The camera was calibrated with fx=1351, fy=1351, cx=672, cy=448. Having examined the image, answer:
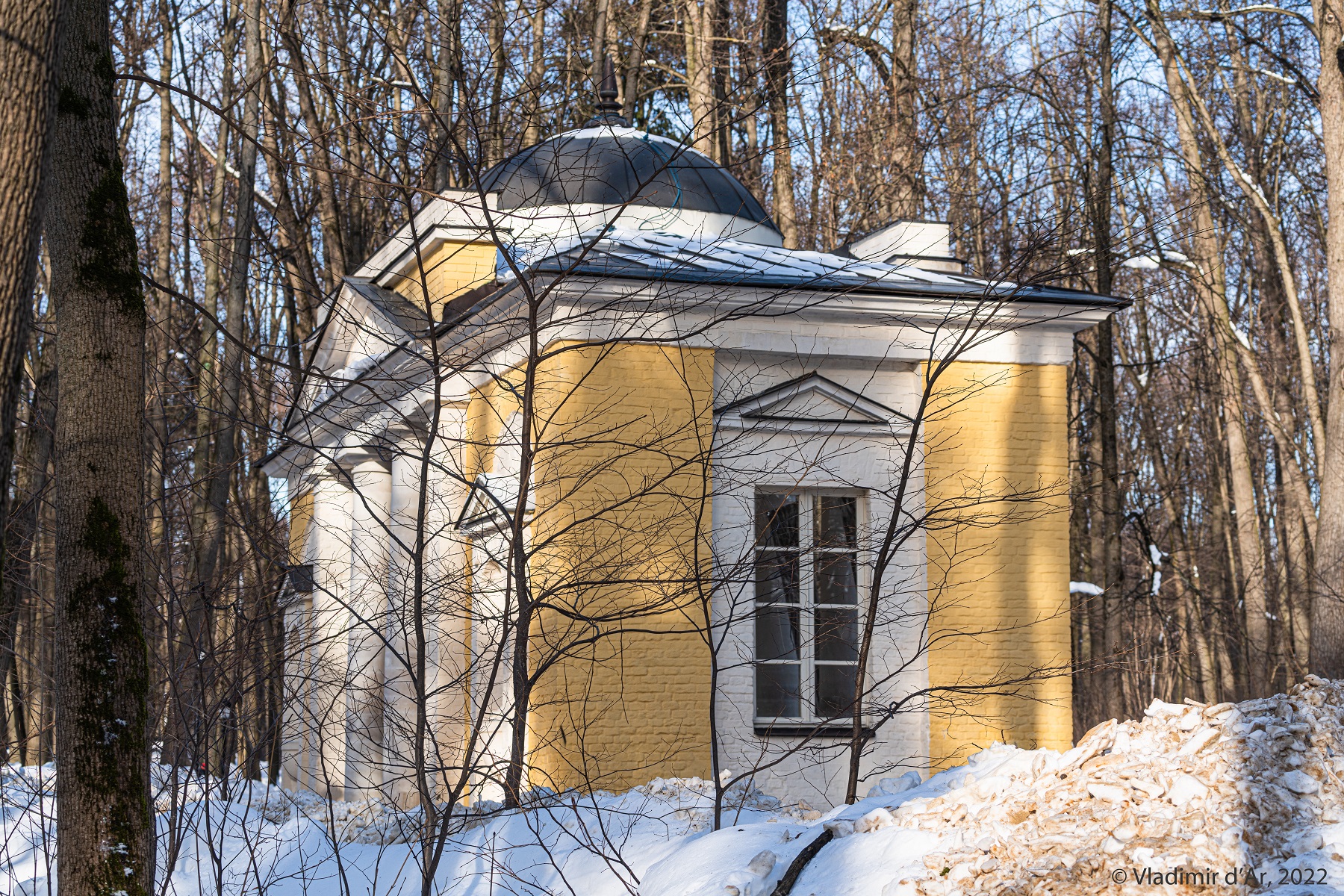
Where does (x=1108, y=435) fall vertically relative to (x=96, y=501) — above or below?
above

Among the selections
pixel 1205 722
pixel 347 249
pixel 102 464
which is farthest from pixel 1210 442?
pixel 102 464

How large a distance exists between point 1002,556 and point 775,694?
2.39 meters

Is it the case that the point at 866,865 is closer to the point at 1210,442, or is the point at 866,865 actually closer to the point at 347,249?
the point at 347,249

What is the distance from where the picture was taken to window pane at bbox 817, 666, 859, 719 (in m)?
11.7

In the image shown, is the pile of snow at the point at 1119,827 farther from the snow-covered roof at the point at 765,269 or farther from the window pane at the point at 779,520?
the snow-covered roof at the point at 765,269

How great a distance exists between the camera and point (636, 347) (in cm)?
Answer: 1122

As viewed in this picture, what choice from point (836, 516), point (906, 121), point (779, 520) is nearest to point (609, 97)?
point (836, 516)

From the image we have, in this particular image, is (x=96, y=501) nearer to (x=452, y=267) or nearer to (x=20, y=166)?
(x=20, y=166)

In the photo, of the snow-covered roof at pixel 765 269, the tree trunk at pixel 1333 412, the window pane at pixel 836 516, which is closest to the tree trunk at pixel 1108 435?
the tree trunk at pixel 1333 412

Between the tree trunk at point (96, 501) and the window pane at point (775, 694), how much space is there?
6.58 meters

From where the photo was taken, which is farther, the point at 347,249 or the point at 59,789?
the point at 347,249

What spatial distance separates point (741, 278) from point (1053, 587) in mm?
4021

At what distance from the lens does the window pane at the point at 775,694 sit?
11656 mm

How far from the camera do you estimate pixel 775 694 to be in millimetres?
11734
